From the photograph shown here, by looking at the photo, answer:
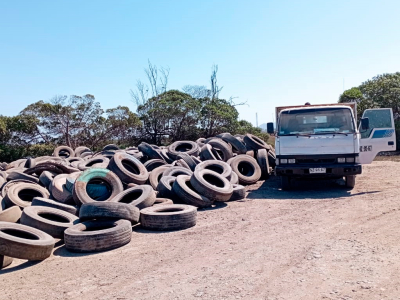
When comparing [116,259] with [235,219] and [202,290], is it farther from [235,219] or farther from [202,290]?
[235,219]

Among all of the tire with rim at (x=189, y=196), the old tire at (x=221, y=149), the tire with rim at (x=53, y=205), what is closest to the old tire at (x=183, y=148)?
the old tire at (x=221, y=149)

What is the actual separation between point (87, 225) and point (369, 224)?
4919 mm

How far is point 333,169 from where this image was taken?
9.12 m

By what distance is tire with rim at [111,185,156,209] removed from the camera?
7.19m

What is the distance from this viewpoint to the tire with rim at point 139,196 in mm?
7193

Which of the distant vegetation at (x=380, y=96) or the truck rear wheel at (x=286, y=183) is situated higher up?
the distant vegetation at (x=380, y=96)

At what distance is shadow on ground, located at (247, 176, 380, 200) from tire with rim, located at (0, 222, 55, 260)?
551 cm

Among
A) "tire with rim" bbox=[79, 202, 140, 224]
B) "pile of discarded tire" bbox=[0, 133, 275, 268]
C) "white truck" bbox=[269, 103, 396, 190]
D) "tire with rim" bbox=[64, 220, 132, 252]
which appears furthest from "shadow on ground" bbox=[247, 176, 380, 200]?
"tire with rim" bbox=[64, 220, 132, 252]

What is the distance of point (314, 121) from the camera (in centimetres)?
989

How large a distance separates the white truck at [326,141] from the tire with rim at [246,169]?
126 cm

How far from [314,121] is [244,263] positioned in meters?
6.22

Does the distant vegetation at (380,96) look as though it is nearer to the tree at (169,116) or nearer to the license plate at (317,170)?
the tree at (169,116)

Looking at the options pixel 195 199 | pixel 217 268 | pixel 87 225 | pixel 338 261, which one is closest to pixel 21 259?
pixel 87 225

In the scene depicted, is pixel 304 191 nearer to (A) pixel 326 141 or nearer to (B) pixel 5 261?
(A) pixel 326 141
